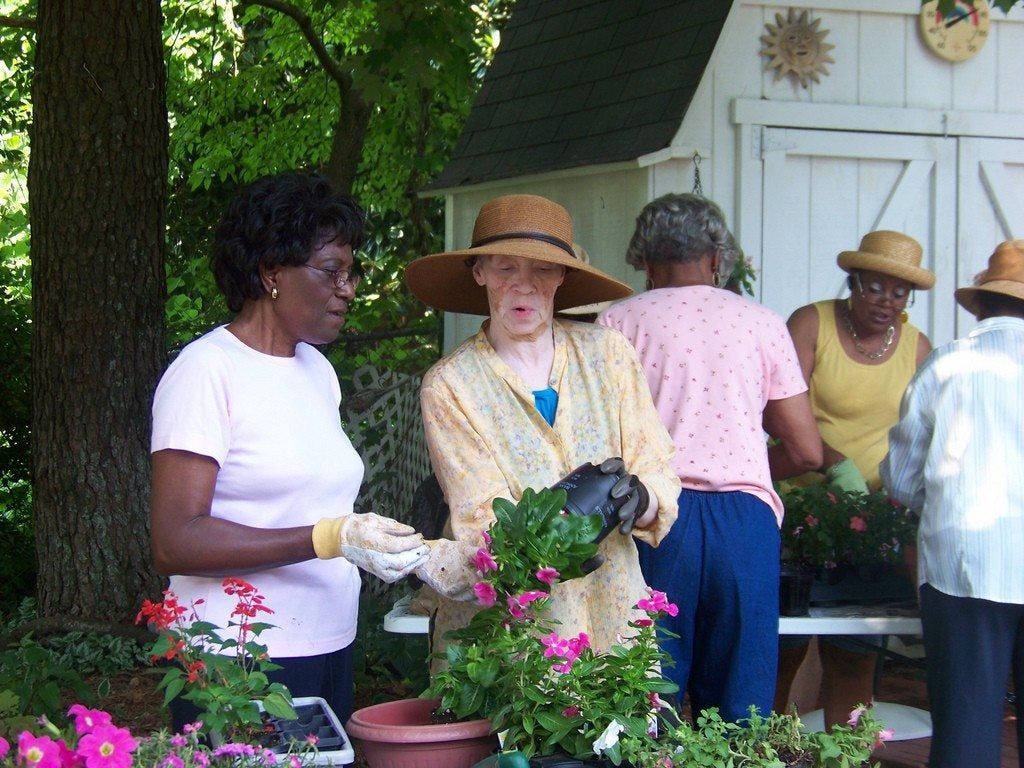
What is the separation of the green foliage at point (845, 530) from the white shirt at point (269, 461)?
1.60m

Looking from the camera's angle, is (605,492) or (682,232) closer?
(605,492)

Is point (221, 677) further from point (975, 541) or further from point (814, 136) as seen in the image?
point (814, 136)

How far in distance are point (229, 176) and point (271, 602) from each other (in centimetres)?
961

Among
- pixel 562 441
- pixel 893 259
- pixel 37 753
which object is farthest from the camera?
pixel 893 259

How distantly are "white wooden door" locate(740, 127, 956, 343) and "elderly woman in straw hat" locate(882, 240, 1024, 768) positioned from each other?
234cm

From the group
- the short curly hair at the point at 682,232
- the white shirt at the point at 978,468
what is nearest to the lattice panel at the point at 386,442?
the short curly hair at the point at 682,232

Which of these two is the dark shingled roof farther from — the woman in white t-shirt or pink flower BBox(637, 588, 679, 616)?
pink flower BBox(637, 588, 679, 616)

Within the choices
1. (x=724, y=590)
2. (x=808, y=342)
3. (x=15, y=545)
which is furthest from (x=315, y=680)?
(x=15, y=545)

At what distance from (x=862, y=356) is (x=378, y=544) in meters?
2.52

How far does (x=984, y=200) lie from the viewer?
5781 mm

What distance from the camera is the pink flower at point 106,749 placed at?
1720 mm

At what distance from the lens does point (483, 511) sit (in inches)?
Result: 102

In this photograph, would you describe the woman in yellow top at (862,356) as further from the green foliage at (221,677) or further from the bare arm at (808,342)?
the green foliage at (221,677)

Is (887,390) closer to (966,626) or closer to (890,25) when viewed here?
(966,626)
